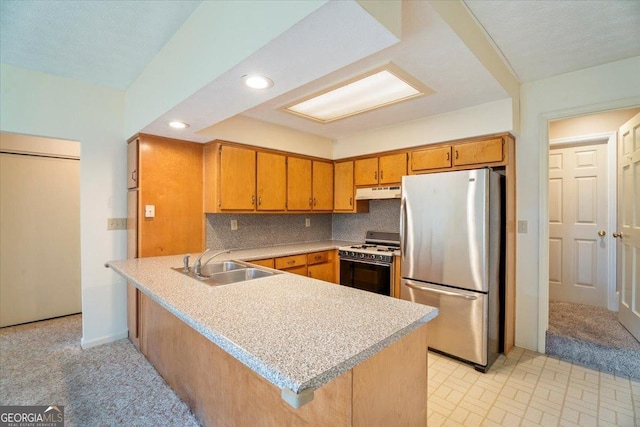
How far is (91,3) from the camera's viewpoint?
1.67 m

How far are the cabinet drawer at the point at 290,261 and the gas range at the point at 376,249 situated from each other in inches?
20.1

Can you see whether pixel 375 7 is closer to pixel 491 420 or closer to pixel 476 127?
pixel 476 127

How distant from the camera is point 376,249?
3.42 metres

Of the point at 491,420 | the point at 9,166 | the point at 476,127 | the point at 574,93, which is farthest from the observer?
the point at 9,166

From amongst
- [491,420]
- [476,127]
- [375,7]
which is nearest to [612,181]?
[476,127]

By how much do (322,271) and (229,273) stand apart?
4.57 feet

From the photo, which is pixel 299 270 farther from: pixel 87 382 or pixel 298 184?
pixel 87 382

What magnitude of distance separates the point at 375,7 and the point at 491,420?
235cm

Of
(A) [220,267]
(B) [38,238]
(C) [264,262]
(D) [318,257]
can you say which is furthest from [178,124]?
(B) [38,238]

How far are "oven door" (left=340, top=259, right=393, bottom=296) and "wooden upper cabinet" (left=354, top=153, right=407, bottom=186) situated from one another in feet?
3.25

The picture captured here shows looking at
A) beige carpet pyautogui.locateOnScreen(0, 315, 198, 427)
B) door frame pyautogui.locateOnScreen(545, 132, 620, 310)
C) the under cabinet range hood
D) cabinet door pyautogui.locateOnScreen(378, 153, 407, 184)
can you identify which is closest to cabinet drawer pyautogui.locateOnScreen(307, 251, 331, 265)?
the under cabinet range hood

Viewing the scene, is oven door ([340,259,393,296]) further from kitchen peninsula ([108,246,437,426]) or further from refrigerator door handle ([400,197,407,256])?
kitchen peninsula ([108,246,437,426])

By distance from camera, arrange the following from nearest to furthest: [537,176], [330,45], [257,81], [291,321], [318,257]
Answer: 1. [291,321]
2. [330,45]
3. [257,81]
4. [537,176]
5. [318,257]

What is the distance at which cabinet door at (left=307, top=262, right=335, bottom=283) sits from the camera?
3363 mm
